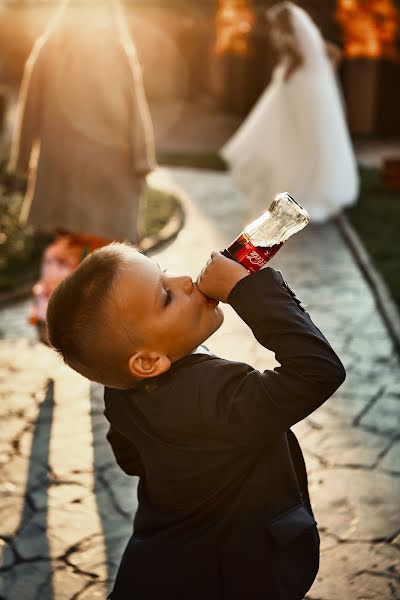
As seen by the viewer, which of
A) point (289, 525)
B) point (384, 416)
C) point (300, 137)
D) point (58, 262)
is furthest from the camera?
point (300, 137)

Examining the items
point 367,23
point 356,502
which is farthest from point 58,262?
point 367,23

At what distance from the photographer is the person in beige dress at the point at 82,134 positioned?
6543mm

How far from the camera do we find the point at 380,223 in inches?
432

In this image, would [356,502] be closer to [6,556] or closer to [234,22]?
[6,556]

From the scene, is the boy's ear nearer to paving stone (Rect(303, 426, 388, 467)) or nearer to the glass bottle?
the glass bottle

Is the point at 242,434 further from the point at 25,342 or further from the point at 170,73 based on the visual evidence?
the point at 170,73

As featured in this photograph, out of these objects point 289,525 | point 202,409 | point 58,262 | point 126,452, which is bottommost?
point 58,262

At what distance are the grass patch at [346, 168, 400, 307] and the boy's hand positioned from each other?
17.7 ft

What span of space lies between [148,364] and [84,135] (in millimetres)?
4188

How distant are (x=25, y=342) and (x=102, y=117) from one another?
185cm

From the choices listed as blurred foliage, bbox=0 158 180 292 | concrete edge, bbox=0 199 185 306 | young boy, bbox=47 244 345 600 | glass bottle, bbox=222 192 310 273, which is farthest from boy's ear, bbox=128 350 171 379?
blurred foliage, bbox=0 158 180 292

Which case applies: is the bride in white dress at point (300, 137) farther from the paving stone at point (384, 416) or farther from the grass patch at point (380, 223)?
the paving stone at point (384, 416)

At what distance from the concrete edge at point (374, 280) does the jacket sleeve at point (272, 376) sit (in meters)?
4.36

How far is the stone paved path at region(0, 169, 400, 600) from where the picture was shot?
418 centimetres
